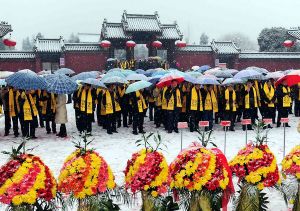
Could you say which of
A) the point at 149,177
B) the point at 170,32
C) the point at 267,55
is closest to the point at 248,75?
the point at 149,177

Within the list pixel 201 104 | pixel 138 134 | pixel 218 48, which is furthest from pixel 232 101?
pixel 218 48

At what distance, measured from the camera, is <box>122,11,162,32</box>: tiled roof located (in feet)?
100

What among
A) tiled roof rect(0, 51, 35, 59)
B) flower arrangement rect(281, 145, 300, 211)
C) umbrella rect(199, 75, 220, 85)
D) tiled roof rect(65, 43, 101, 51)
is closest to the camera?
flower arrangement rect(281, 145, 300, 211)

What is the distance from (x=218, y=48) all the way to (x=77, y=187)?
28.5 meters

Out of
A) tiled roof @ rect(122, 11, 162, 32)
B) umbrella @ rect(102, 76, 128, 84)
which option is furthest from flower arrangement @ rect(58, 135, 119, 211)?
tiled roof @ rect(122, 11, 162, 32)

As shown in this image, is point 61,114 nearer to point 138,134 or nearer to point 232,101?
point 138,134

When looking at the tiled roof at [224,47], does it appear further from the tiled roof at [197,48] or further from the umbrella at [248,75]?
the umbrella at [248,75]

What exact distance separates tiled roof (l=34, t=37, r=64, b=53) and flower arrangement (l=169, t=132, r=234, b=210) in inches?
1014

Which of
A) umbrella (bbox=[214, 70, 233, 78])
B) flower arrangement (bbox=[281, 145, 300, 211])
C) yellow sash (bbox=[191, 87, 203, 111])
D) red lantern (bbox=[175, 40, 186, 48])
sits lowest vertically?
flower arrangement (bbox=[281, 145, 300, 211])

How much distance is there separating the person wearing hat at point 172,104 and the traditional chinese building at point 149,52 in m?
18.9

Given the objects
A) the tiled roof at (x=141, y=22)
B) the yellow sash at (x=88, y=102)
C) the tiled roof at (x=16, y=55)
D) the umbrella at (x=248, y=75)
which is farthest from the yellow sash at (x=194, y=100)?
the tiled roof at (x=16, y=55)

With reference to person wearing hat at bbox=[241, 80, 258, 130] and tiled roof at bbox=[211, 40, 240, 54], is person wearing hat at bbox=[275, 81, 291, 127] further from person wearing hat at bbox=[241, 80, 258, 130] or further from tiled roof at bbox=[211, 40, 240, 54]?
tiled roof at bbox=[211, 40, 240, 54]

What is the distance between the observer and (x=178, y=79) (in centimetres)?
1095

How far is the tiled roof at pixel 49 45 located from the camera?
28.6 m
